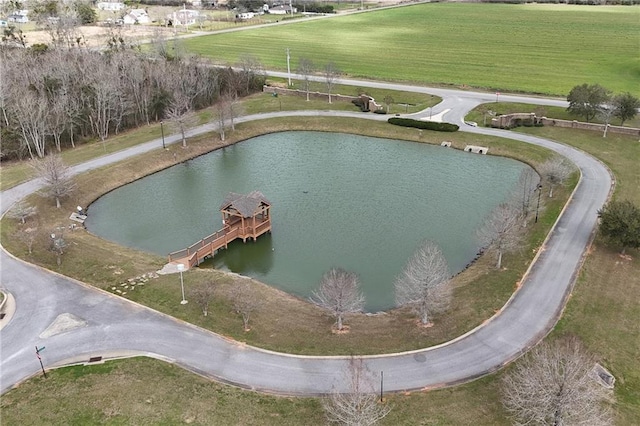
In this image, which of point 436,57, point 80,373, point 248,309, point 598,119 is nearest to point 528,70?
point 436,57

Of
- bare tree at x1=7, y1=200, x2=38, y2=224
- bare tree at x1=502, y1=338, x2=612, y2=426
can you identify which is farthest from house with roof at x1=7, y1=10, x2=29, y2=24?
bare tree at x1=502, y1=338, x2=612, y2=426

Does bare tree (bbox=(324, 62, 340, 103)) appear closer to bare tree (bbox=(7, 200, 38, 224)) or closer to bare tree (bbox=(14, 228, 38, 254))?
bare tree (bbox=(7, 200, 38, 224))

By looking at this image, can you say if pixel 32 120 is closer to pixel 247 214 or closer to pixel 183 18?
pixel 247 214

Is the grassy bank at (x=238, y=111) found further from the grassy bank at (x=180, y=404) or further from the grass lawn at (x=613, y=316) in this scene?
the grass lawn at (x=613, y=316)

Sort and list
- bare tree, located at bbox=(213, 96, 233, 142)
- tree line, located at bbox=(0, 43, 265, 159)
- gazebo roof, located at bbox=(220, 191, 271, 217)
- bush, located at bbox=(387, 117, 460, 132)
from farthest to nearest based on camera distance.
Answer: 1. bush, located at bbox=(387, 117, 460, 132)
2. bare tree, located at bbox=(213, 96, 233, 142)
3. tree line, located at bbox=(0, 43, 265, 159)
4. gazebo roof, located at bbox=(220, 191, 271, 217)

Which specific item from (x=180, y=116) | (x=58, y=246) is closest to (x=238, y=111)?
(x=180, y=116)

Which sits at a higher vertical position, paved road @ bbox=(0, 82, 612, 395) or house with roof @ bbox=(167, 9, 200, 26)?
house with roof @ bbox=(167, 9, 200, 26)

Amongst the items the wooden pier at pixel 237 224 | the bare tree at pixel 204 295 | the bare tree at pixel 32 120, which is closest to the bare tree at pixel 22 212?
the bare tree at pixel 32 120
